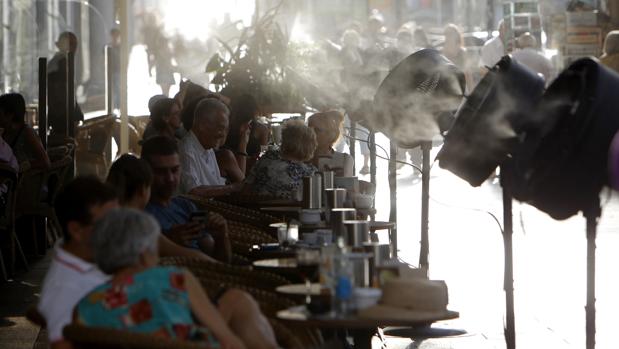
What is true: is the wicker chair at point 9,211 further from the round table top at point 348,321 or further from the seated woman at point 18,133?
the round table top at point 348,321

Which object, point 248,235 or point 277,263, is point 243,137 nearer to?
point 248,235

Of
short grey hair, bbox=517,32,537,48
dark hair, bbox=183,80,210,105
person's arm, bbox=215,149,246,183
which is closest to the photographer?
person's arm, bbox=215,149,246,183

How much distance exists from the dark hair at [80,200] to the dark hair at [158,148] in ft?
6.26

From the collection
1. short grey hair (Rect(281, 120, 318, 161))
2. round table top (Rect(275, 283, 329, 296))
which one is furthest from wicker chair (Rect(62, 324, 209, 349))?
short grey hair (Rect(281, 120, 318, 161))

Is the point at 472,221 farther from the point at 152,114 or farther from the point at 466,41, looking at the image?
the point at 466,41

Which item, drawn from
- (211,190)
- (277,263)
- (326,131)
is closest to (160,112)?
(326,131)

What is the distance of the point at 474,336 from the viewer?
8.35 meters

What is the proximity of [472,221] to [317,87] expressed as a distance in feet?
9.47

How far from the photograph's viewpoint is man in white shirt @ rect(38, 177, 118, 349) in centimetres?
463

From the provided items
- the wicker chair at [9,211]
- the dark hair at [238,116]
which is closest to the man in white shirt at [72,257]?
the wicker chair at [9,211]

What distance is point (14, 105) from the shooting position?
36.3 ft

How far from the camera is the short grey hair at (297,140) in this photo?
378 inches

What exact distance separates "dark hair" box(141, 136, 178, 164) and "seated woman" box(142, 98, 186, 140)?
425cm

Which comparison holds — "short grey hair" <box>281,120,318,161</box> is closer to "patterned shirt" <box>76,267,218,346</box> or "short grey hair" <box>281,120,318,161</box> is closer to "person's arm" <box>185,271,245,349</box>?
"person's arm" <box>185,271,245,349</box>
